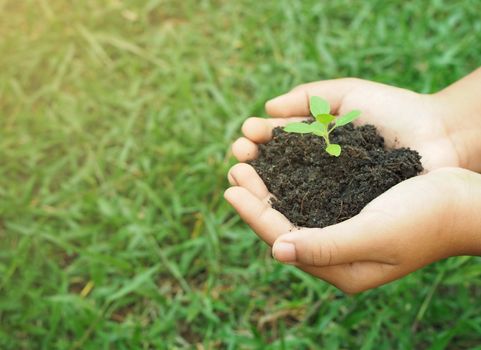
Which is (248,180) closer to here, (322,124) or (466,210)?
(322,124)

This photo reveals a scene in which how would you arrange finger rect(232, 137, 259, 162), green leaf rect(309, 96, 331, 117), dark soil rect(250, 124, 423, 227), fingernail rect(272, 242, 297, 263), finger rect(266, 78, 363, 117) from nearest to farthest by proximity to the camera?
fingernail rect(272, 242, 297, 263) → dark soil rect(250, 124, 423, 227) → green leaf rect(309, 96, 331, 117) → finger rect(232, 137, 259, 162) → finger rect(266, 78, 363, 117)

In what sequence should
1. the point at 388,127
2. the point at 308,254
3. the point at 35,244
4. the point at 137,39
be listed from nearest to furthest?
the point at 308,254, the point at 388,127, the point at 35,244, the point at 137,39

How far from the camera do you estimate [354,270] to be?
182 cm

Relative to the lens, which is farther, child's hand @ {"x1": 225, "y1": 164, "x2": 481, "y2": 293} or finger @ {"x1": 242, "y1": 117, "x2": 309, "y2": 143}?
finger @ {"x1": 242, "y1": 117, "x2": 309, "y2": 143}

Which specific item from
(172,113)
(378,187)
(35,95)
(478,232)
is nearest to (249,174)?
(378,187)

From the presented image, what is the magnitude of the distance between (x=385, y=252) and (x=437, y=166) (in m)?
0.52

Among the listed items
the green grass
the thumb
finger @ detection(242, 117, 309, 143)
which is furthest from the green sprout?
the green grass

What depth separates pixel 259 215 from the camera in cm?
186

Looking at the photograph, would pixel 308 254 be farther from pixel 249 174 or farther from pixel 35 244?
pixel 35 244

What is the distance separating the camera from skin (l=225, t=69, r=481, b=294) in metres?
1.67

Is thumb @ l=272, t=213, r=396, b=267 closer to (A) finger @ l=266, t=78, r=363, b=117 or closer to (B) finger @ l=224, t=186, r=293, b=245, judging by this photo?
(B) finger @ l=224, t=186, r=293, b=245

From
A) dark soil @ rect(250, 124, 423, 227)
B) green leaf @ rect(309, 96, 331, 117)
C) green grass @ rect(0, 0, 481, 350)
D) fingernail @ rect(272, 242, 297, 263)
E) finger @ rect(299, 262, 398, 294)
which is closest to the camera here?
fingernail @ rect(272, 242, 297, 263)

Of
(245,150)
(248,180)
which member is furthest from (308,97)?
(248,180)

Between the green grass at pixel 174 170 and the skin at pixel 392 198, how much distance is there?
0.59 meters
